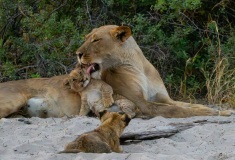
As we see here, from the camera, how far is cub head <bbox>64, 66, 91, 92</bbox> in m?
7.00

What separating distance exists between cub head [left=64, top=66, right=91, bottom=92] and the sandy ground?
20.9 inches

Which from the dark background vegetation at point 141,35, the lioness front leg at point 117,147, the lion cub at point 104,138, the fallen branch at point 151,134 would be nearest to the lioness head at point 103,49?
the dark background vegetation at point 141,35

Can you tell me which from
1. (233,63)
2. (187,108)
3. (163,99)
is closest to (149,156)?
(187,108)

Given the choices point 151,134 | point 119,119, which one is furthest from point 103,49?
point 119,119

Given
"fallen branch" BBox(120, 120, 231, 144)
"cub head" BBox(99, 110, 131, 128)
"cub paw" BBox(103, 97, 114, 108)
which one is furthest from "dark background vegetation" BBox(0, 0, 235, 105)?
"cub head" BBox(99, 110, 131, 128)

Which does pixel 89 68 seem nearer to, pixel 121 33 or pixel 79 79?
pixel 79 79

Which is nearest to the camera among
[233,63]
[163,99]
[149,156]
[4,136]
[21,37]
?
A: [149,156]

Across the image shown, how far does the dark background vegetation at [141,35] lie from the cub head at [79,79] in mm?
1369

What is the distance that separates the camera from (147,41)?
8.62 m

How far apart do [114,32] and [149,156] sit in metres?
2.79

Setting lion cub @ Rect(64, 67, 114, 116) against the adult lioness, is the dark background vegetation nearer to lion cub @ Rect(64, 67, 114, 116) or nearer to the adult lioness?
the adult lioness

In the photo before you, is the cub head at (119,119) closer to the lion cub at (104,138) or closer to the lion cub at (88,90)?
the lion cub at (104,138)

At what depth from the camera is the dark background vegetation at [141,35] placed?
8.51 metres

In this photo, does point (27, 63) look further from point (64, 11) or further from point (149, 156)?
point (149, 156)
